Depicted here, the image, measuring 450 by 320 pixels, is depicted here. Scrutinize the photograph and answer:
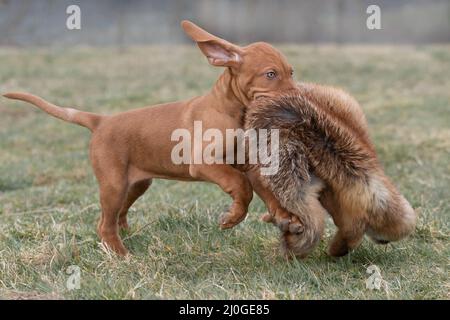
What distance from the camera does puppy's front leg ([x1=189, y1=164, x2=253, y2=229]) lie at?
442cm

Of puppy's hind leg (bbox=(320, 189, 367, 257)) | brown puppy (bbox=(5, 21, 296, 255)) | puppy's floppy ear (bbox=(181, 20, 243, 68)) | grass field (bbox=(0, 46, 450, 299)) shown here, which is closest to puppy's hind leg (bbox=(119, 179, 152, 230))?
brown puppy (bbox=(5, 21, 296, 255))

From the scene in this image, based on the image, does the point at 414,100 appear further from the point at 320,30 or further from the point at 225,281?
the point at 320,30

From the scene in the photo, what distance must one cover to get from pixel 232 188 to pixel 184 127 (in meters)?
0.59

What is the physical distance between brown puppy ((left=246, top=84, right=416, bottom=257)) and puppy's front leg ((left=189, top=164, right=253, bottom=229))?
0.18 m

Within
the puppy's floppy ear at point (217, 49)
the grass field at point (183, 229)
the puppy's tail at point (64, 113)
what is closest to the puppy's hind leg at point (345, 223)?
the grass field at point (183, 229)

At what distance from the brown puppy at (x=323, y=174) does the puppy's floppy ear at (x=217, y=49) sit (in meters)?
0.36

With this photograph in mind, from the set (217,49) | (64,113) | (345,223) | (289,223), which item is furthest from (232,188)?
(64,113)

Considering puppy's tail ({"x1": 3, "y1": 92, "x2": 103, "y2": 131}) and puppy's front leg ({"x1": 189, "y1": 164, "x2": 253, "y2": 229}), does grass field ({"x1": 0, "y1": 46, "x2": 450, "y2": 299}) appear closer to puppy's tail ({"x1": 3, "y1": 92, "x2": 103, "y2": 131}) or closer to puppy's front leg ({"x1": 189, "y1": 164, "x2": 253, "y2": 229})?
puppy's front leg ({"x1": 189, "y1": 164, "x2": 253, "y2": 229})

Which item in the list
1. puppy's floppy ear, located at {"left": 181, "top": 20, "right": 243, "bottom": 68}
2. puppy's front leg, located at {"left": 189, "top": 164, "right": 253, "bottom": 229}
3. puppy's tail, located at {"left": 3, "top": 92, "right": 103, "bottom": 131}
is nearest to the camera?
puppy's front leg, located at {"left": 189, "top": 164, "right": 253, "bottom": 229}

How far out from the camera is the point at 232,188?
445cm

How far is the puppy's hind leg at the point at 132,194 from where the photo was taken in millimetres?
5441

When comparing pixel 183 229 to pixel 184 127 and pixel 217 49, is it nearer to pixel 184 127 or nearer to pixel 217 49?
pixel 184 127

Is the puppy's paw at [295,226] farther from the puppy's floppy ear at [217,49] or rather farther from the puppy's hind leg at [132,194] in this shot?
the puppy's hind leg at [132,194]
